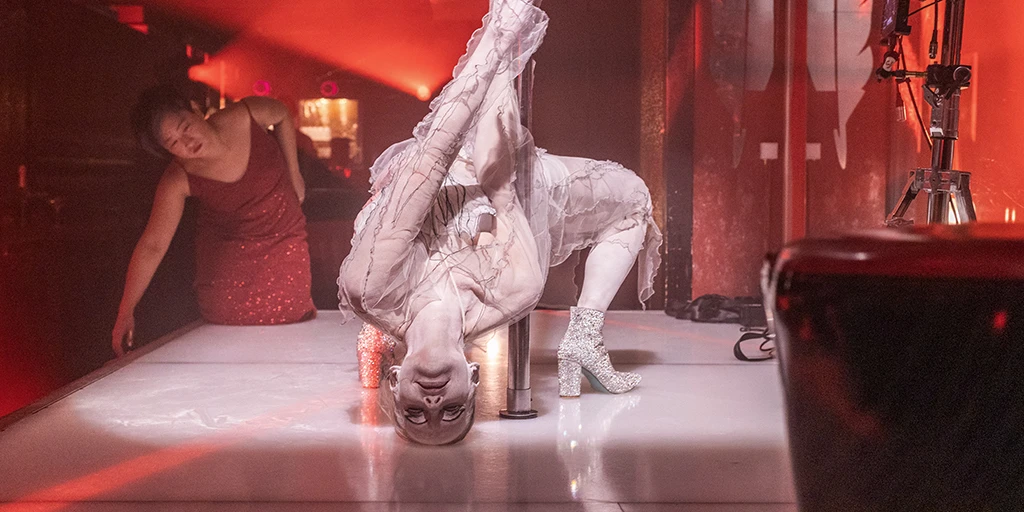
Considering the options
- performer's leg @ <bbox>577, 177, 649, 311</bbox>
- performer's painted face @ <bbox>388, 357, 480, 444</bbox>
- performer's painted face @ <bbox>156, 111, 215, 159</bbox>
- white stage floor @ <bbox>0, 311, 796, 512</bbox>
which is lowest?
white stage floor @ <bbox>0, 311, 796, 512</bbox>

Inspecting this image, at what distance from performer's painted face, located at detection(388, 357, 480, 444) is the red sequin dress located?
1.71 m

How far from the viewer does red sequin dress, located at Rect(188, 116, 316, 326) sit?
2959mm

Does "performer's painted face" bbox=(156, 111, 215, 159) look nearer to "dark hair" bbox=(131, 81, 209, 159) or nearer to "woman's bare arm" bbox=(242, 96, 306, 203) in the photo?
"dark hair" bbox=(131, 81, 209, 159)

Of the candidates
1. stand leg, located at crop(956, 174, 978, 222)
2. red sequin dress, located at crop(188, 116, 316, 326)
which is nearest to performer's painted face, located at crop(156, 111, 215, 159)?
red sequin dress, located at crop(188, 116, 316, 326)

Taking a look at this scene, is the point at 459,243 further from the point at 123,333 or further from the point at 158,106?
the point at 158,106

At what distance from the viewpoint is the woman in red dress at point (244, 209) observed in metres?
2.82

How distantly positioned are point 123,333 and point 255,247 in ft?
2.59

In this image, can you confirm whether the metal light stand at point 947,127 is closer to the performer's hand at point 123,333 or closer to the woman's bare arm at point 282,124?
the performer's hand at point 123,333

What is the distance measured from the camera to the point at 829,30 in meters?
2.87

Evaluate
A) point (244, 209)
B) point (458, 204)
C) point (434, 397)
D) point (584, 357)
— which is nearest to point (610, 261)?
point (584, 357)

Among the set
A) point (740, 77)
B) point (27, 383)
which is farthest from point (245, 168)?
point (740, 77)

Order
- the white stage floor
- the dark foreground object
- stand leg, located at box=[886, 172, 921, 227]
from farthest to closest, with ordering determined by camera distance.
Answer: stand leg, located at box=[886, 172, 921, 227], the white stage floor, the dark foreground object

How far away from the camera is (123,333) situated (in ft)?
7.53

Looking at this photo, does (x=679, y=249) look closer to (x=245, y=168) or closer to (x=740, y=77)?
(x=740, y=77)
